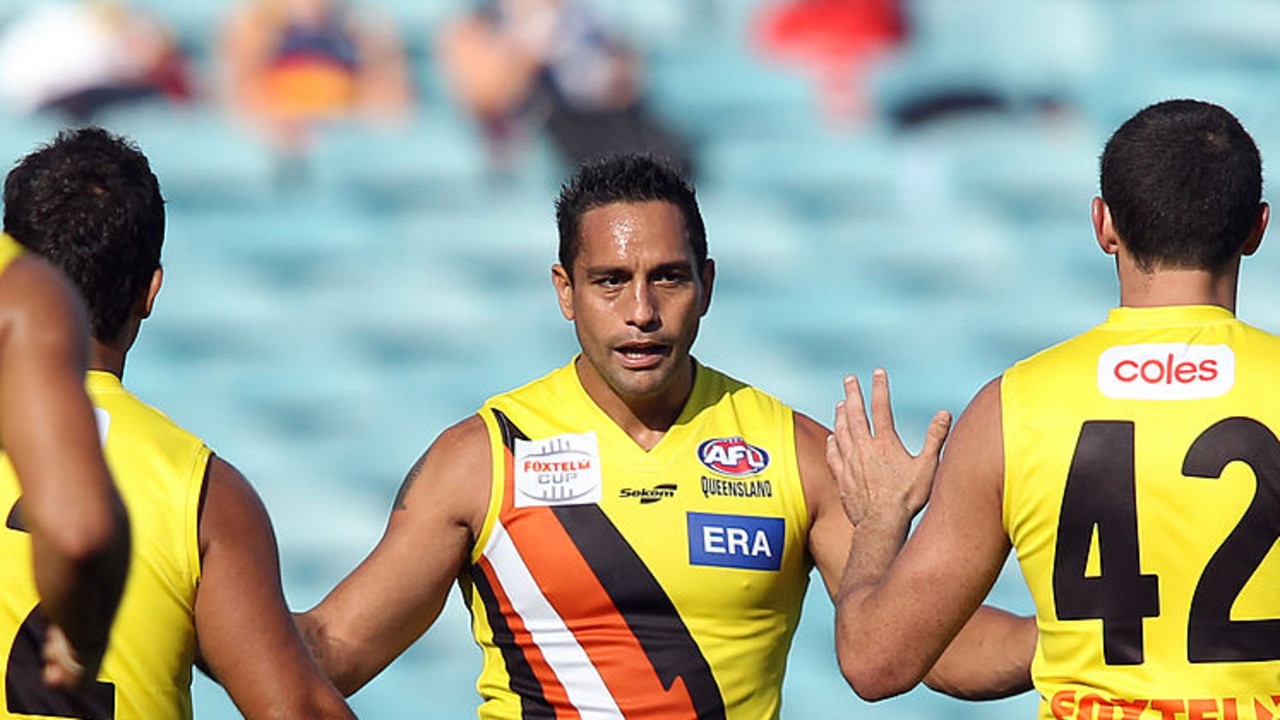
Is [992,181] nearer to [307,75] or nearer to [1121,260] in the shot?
[307,75]

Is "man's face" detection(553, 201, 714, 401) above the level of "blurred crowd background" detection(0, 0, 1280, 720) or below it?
below

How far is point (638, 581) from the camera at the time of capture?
4328 mm

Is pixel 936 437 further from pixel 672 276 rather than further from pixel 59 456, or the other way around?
pixel 59 456

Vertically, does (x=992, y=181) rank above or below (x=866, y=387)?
above

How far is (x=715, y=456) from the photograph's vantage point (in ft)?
14.6

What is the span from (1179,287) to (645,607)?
136cm

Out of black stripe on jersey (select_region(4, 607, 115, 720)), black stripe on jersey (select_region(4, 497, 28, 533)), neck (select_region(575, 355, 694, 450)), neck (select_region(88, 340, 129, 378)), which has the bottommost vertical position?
black stripe on jersey (select_region(4, 607, 115, 720))

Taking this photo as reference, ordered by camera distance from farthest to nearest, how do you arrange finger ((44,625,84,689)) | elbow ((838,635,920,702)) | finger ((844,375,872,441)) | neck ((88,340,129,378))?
1. finger ((844,375,872,441))
2. elbow ((838,635,920,702))
3. neck ((88,340,129,378))
4. finger ((44,625,84,689))

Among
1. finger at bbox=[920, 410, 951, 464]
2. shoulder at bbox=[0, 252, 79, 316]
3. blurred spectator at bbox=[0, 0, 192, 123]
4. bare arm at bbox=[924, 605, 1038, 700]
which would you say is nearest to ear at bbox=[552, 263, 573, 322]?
finger at bbox=[920, 410, 951, 464]

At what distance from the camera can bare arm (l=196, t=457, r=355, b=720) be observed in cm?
329

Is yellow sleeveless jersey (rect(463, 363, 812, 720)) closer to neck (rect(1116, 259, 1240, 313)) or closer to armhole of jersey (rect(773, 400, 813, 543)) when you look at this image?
armhole of jersey (rect(773, 400, 813, 543))

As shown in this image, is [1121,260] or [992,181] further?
[992,181]

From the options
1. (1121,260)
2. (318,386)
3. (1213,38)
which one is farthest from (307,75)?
(1121,260)

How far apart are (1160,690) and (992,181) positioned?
5.68 metres
